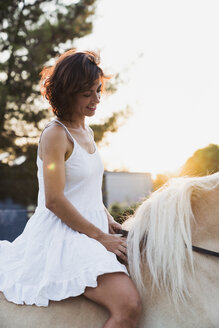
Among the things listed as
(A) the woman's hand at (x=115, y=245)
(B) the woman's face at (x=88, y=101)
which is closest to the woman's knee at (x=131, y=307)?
(A) the woman's hand at (x=115, y=245)

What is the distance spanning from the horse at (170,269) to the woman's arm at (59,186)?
0.17m

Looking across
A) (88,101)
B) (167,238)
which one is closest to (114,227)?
(167,238)

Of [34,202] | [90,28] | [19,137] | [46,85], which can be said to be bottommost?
[34,202]

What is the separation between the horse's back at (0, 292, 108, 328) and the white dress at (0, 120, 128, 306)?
0.06m

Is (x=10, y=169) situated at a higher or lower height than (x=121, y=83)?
lower

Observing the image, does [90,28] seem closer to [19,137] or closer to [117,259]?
[19,137]

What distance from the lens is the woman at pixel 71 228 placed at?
155 cm

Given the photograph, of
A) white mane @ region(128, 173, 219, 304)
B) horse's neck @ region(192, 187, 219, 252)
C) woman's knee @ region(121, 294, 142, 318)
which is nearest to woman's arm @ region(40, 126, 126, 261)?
white mane @ region(128, 173, 219, 304)

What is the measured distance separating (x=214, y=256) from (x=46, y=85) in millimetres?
1320

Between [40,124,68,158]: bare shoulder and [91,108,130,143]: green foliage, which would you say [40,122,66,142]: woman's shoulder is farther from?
[91,108,130,143]: green foliage

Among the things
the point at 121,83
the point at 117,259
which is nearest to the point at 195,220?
the point at 117,259

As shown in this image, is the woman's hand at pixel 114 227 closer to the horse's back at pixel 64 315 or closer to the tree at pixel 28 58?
the horse's back at pixel 64 315

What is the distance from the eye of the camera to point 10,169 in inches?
586

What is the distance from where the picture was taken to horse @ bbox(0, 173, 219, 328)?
1568 millimetres
